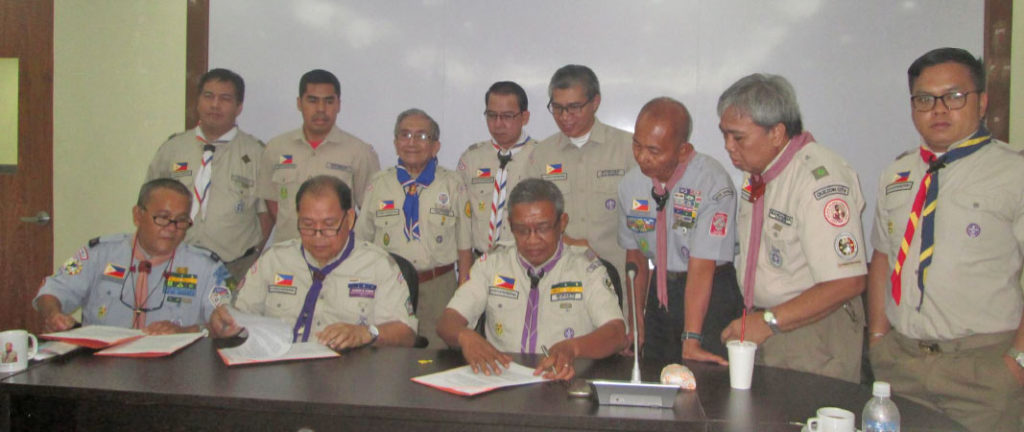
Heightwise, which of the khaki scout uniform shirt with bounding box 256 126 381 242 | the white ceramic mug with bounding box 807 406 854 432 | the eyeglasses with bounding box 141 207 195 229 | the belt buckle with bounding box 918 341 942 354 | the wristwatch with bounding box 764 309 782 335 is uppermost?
the khaki scout uniform shirt with bounding box 256 126 381 242

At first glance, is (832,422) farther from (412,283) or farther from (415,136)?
(415,136)

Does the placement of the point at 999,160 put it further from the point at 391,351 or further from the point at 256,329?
the point at 256,329

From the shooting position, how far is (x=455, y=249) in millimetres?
3969

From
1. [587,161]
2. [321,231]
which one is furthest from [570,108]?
[321,231]

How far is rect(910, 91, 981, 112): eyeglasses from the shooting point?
7.47 feet

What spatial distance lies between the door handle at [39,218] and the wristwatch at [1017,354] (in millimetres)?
5139

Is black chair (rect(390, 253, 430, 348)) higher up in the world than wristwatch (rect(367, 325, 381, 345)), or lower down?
higher up

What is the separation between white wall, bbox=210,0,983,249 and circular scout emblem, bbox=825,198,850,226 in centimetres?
207

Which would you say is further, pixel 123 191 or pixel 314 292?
pixel 123 191

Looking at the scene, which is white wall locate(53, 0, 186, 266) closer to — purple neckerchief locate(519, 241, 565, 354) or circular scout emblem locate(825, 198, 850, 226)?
purple neckerchief locate(519, 241, 565, 354)

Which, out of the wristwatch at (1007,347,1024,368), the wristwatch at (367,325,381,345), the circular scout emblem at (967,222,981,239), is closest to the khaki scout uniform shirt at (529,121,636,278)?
the wristwatch at (367,325,381,345)

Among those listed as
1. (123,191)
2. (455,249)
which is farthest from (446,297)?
(123,191)

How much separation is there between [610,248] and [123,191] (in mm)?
3230

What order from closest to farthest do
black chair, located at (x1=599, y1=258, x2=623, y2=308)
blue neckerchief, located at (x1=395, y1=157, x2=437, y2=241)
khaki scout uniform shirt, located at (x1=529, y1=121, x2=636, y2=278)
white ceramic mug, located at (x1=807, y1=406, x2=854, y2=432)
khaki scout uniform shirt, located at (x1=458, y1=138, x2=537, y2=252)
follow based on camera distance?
white ceramic mug, located at (x1=807, y1=406, x2=854, y2=432) → black chair, located at (x1=599, y1=258, x2=623, y2=308) → khaki scout uniform shirt, located at (x1=529, y1=121, x2=636, y2=278) → blue neckerchief, located at (x1=395, y1=157, x2=437, y2=241) → khaki scout uniform shirt, located at (x1=458, y1=138, x2=537, y2=252)
